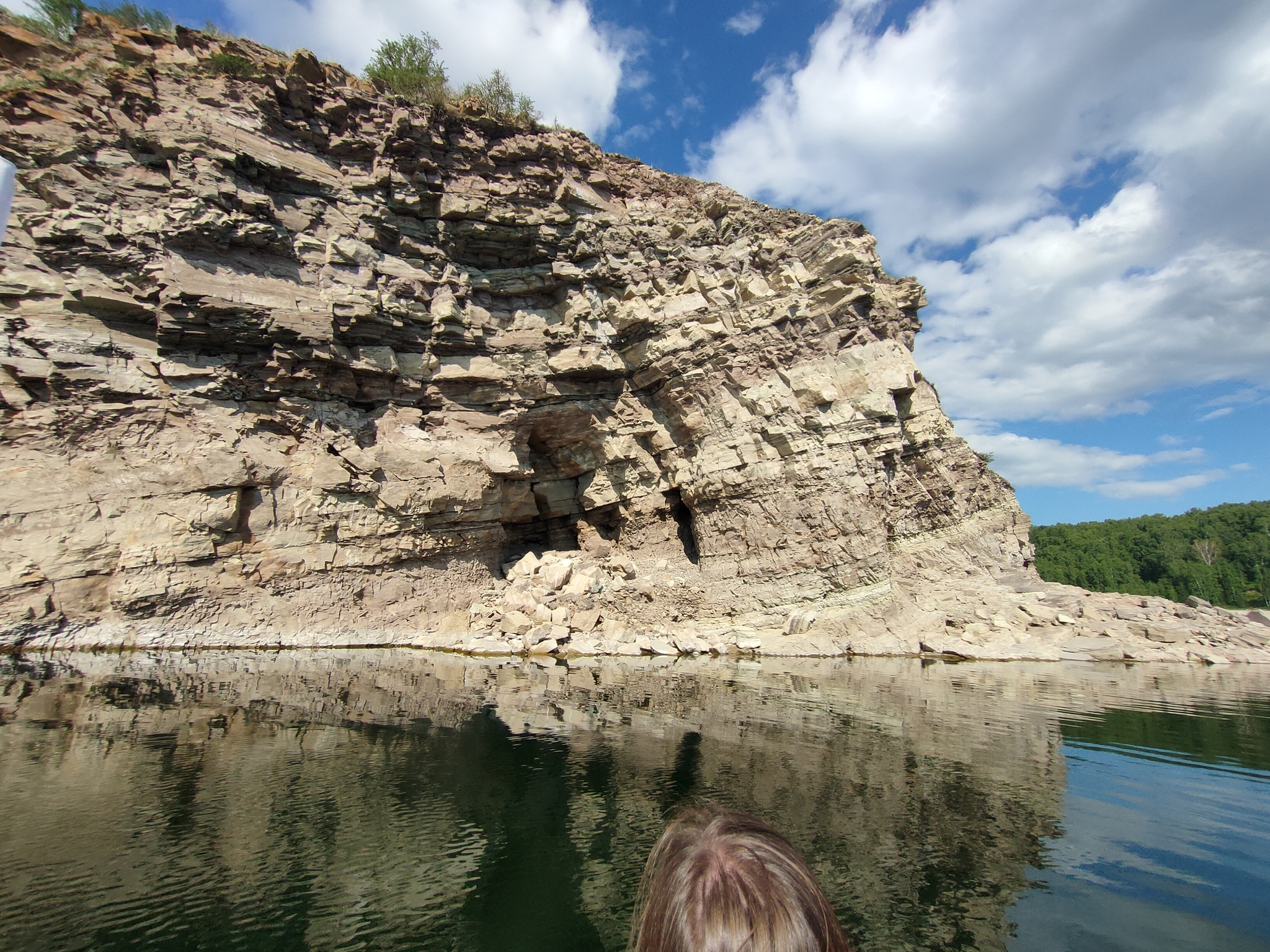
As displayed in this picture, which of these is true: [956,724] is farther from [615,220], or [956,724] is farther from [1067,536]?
[1067,536]

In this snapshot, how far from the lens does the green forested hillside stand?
4956 cm

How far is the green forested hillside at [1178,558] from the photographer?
A: 1951 inches

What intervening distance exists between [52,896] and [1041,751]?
1009cm

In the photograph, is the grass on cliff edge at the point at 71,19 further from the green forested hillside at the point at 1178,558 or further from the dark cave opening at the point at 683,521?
the green forested hillside at the point at 1178,558

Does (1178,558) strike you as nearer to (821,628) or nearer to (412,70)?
(821,628)

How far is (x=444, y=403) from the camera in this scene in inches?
758

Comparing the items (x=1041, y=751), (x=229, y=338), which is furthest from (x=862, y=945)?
(x=229, y=338)

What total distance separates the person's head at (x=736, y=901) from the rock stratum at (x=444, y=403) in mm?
15761

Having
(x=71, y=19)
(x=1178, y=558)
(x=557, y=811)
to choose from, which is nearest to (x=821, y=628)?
(x=557, y=811)

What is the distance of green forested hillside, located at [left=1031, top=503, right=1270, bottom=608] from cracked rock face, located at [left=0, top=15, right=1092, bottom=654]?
3705 cm

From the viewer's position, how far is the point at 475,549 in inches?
752

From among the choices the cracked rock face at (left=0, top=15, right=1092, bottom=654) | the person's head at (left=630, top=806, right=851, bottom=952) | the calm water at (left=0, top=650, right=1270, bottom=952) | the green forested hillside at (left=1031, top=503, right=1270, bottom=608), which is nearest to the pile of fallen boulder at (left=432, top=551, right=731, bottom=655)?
the cracked rock face at (left=0, top=15, right=1092, bottom=654)

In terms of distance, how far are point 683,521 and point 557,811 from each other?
56.5ft

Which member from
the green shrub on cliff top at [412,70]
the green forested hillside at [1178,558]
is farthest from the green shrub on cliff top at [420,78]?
the green forested hillside at [1178,558]
